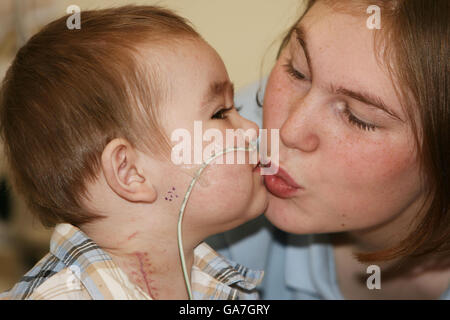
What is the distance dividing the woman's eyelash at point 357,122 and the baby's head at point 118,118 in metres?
0.29

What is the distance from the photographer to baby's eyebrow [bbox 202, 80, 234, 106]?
3.39 ft

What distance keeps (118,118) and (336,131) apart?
515 mm

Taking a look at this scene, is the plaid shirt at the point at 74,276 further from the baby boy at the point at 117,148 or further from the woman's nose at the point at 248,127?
the woman's nose at the point at 248,127

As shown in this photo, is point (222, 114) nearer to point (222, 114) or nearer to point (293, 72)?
point (222, 114)

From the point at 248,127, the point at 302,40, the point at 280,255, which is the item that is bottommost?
the point at 280,255

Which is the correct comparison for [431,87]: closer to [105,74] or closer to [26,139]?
[105,74]

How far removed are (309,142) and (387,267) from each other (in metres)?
0.59

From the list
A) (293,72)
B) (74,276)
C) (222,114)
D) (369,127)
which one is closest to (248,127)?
(222,114)

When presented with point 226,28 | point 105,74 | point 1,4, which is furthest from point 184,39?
point 1,4

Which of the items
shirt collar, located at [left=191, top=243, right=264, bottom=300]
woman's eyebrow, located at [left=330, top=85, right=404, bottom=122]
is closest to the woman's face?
woman's eyebrow, located at [left=330, top=85, right=404, bottom=122]

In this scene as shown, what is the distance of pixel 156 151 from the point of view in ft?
3.29

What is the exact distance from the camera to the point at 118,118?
968 mm

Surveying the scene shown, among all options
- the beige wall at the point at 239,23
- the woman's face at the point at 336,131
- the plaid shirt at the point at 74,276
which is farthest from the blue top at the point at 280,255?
the plaid shirt at the point at 74,276

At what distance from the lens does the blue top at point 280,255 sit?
1.40 m
